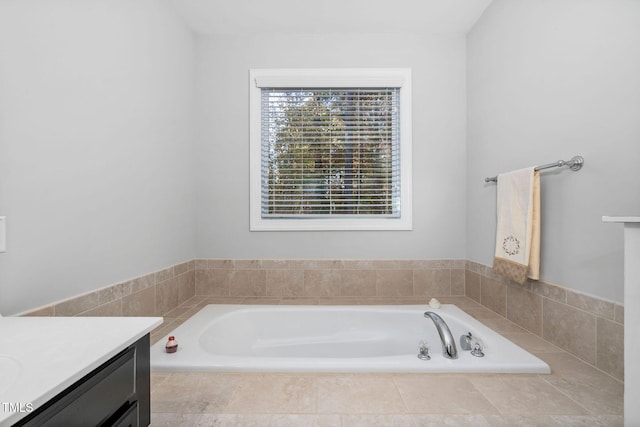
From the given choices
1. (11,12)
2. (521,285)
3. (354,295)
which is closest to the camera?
(11,12)

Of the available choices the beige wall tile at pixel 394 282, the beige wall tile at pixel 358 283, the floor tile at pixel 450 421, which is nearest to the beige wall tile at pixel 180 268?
the beige wall tile at pixel 358 283

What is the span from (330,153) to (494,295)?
1.50m

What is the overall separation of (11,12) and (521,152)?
2.31 m

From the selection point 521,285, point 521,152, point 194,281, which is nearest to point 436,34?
point 521,152

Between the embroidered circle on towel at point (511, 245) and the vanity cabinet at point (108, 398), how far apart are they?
68.0 inches

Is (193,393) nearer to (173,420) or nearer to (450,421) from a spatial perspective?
(173,420)

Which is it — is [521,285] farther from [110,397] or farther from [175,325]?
[175,325]

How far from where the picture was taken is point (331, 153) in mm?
2193

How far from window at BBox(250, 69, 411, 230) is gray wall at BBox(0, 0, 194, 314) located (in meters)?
0.70

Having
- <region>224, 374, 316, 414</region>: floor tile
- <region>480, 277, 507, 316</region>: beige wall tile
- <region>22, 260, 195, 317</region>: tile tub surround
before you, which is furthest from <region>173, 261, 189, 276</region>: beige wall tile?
<region>480, 277, 507, 316</region>: beige wall tile

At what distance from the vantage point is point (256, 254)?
7.16 ft

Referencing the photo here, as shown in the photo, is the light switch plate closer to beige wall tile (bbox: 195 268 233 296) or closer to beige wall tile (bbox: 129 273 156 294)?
beige wall tile (bbox: 129 273 156 294)

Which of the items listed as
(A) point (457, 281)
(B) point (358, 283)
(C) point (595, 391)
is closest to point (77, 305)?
(B) point (358, 283)

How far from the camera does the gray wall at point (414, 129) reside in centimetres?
217
